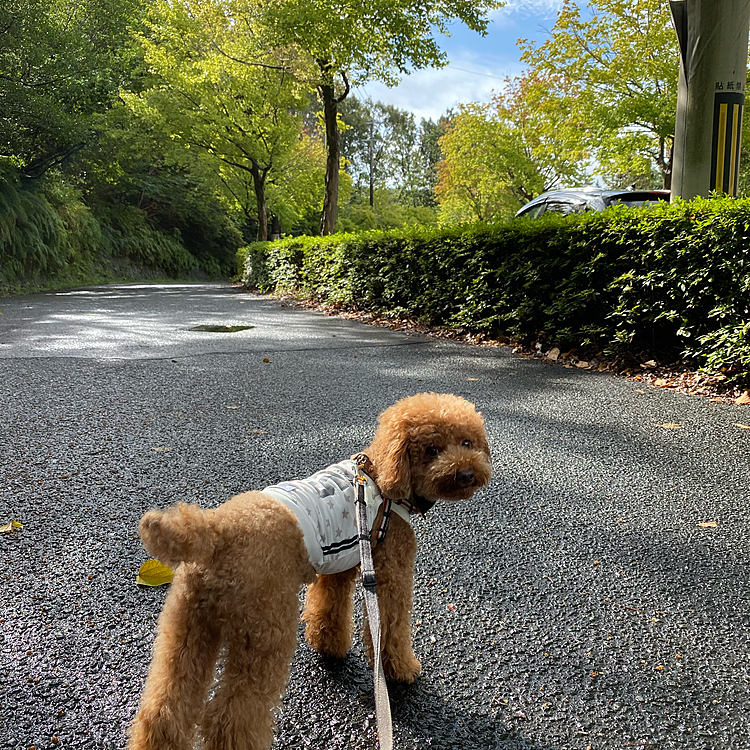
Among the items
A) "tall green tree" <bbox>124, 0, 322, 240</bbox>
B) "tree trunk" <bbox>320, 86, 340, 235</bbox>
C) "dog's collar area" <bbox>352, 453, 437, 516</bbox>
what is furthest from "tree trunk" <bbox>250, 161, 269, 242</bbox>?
"dog's collar area" <bbox>352, 453, 437, 516</bbox>

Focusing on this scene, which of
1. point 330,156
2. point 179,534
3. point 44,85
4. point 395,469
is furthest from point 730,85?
point 44,85

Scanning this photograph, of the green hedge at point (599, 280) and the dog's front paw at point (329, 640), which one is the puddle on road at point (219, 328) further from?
the dog's front paw at point (329, 640)

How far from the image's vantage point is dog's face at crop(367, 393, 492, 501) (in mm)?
1805

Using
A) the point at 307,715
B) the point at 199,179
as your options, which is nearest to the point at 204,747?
the point at 307,715

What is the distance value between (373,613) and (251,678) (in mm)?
355

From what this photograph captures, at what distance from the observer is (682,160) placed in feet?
24.4

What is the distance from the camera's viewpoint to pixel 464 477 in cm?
179

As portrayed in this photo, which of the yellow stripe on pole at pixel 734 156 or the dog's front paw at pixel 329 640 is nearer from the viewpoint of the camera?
the dog's front paw at pixel 329 640

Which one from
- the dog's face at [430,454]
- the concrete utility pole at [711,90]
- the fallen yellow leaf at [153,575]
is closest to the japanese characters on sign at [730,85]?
the concrete utility pole at [711,90]

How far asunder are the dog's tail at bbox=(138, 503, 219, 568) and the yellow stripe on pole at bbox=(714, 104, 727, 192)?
7.87 metres

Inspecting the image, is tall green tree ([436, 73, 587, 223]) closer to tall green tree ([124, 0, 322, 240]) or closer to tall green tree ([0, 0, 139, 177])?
tall green tree ([124, 0, 322, 240])

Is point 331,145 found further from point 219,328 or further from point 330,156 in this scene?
point 219,328

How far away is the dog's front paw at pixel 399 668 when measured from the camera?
6.24ft

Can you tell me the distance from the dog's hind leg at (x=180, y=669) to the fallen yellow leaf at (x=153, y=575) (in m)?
0.88
